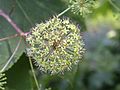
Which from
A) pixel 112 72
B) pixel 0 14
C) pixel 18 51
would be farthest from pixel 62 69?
pixel 112 72

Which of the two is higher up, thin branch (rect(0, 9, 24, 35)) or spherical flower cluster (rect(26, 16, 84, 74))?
thin branch (rect(0, 9, 24, 35))

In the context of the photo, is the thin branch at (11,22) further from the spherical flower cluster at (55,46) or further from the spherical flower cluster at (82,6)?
the spherical flower cluster at (82,6)

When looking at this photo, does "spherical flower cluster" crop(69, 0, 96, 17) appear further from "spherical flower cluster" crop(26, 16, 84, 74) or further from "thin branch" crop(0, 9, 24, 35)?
"thin branch" crop(0, 9, 24, 35)

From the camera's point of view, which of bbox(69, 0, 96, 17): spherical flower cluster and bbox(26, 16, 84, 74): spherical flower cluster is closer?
bbox(26, 16, 84, 74): spherical flower cluster

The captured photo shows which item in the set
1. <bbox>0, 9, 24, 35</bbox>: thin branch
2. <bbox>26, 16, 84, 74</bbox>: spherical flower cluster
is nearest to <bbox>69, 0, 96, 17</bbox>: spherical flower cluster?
<bbox>26, 16, 84, 74</bbox>: spherical flower cluster

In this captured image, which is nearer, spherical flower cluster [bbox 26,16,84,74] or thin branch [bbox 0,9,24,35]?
spherical flower cluster [bbox 26,16,84,74]

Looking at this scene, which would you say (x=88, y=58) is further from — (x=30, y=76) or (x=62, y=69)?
(x=62, y=69)
